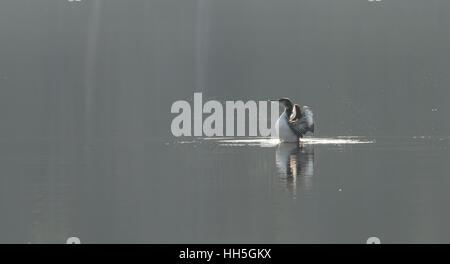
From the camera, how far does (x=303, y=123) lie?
34.0m

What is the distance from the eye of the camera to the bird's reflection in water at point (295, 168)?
1865 centimetres

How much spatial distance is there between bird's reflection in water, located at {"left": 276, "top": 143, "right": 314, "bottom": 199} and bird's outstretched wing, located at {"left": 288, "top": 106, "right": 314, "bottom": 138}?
2.48 metres

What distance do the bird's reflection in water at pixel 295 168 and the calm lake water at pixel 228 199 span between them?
32 mm

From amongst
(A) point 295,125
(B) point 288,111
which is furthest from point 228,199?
(B) point 288,111

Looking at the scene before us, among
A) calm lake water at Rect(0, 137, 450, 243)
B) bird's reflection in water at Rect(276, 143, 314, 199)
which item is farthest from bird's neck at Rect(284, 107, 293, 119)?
calm lake water at Rect(0, 137, 450, 243)

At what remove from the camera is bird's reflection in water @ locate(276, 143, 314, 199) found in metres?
18.6

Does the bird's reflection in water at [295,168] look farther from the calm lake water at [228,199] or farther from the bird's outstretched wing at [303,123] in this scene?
the bird's outstretched wing at [303,123]

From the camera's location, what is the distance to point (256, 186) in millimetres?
18766

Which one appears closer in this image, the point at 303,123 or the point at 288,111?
the point at 303,123

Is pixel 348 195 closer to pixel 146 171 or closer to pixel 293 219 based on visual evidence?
pixel 293 219

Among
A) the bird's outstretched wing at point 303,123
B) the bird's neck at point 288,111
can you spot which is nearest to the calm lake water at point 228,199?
the bird's outstretched wing at point 303,123

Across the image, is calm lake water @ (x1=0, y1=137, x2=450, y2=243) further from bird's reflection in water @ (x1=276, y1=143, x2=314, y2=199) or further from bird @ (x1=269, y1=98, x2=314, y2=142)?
bird @ (x1=269, y1=98, x2=314, y2=142)

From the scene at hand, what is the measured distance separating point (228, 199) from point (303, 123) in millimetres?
17656

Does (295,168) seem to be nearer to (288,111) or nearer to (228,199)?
(228,199)
